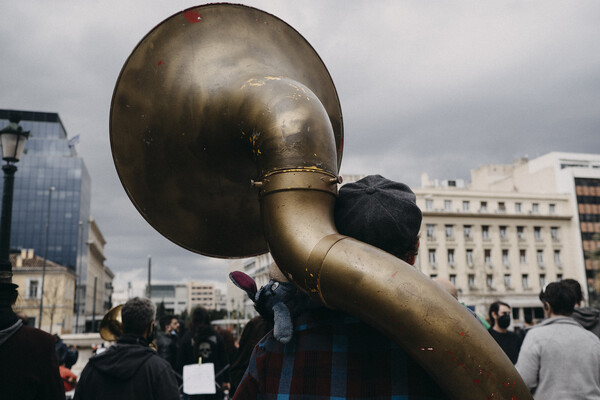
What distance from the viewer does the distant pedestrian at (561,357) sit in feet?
10.1

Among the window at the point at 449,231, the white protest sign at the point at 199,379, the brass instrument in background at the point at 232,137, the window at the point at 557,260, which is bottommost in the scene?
the white protest sign at the point at 199,379

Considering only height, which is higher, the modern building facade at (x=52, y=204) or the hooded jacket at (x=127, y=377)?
the modern building facade at (x=52, y=204)

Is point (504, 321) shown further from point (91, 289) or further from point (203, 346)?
point (91, 289)

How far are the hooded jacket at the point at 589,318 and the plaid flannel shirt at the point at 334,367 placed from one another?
3121 mm

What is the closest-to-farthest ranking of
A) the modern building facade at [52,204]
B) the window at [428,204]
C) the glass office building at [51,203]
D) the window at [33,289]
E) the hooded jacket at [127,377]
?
the hooded jacket at [127,377], the window at [428,204], the window at [33,289], the modern building facade at [52,204], the glass office building at [51,203]

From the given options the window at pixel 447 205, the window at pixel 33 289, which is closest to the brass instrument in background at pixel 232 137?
the window at pixel 447 205

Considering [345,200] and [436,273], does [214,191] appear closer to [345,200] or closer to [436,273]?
[345,200]

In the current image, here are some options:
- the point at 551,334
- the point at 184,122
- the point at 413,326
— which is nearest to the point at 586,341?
the point at 551,334

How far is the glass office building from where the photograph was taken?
75500mm

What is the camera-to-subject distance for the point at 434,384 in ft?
4.15

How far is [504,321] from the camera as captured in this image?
5.14 m

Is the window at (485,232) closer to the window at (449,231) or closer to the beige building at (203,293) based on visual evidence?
the window at (449,231)

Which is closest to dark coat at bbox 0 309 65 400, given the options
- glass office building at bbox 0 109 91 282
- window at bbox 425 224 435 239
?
window at bbox 425 224 435 239

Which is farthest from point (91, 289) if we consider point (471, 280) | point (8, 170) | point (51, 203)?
point (8, 170)
